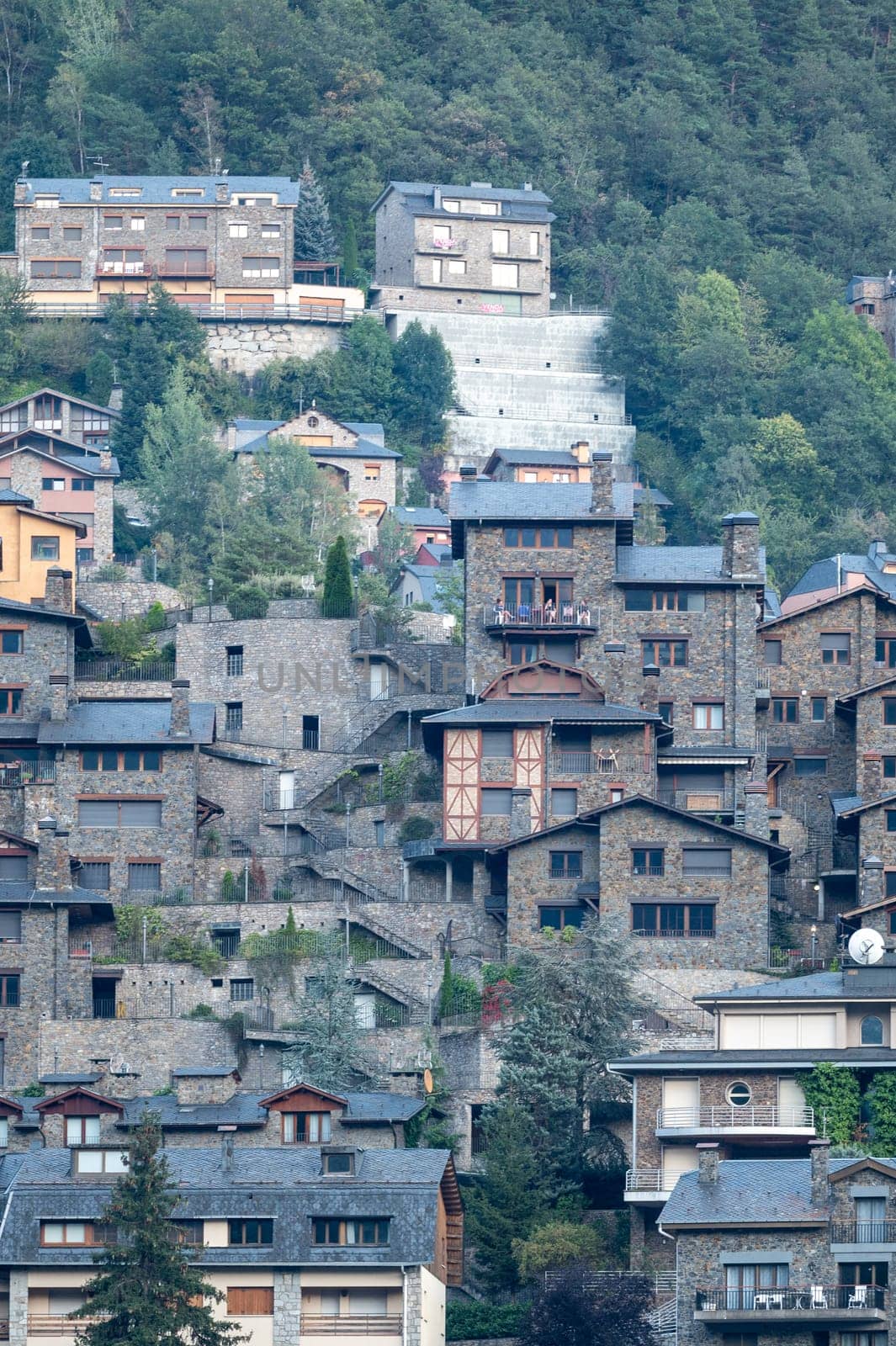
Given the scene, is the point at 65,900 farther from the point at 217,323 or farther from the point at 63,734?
the point at 217,323

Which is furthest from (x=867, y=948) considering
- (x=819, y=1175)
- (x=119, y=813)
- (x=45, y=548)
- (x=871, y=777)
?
(x=45, y=548)

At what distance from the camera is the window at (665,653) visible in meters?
98.1

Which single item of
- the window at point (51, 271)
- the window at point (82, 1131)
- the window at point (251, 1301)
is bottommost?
the window at point (251, 1301)

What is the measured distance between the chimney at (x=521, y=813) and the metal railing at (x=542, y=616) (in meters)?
5.99

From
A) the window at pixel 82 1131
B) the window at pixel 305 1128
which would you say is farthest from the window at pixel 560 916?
the window at pixel 82 1131

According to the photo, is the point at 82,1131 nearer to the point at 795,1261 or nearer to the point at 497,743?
the point at 795,1261

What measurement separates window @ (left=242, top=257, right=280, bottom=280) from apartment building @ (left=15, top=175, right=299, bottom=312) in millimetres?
36

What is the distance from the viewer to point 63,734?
93.8m

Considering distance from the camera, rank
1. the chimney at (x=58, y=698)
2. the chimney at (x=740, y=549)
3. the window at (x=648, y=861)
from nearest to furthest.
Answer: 1. the window at (x=648, y=861)
2. the chimney at (x=58, y=698)
3. the chimney at (x=740, y=549)

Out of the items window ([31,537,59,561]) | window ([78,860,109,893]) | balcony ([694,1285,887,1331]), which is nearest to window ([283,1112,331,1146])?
balcony ([694,1285,887,1331])

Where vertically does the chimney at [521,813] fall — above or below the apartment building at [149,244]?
below

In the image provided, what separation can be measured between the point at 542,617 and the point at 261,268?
154 ft

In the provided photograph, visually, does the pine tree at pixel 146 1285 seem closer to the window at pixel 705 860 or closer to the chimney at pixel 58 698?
the window at pixel 705 860

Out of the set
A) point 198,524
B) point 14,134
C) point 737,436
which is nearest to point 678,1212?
point 198,524
